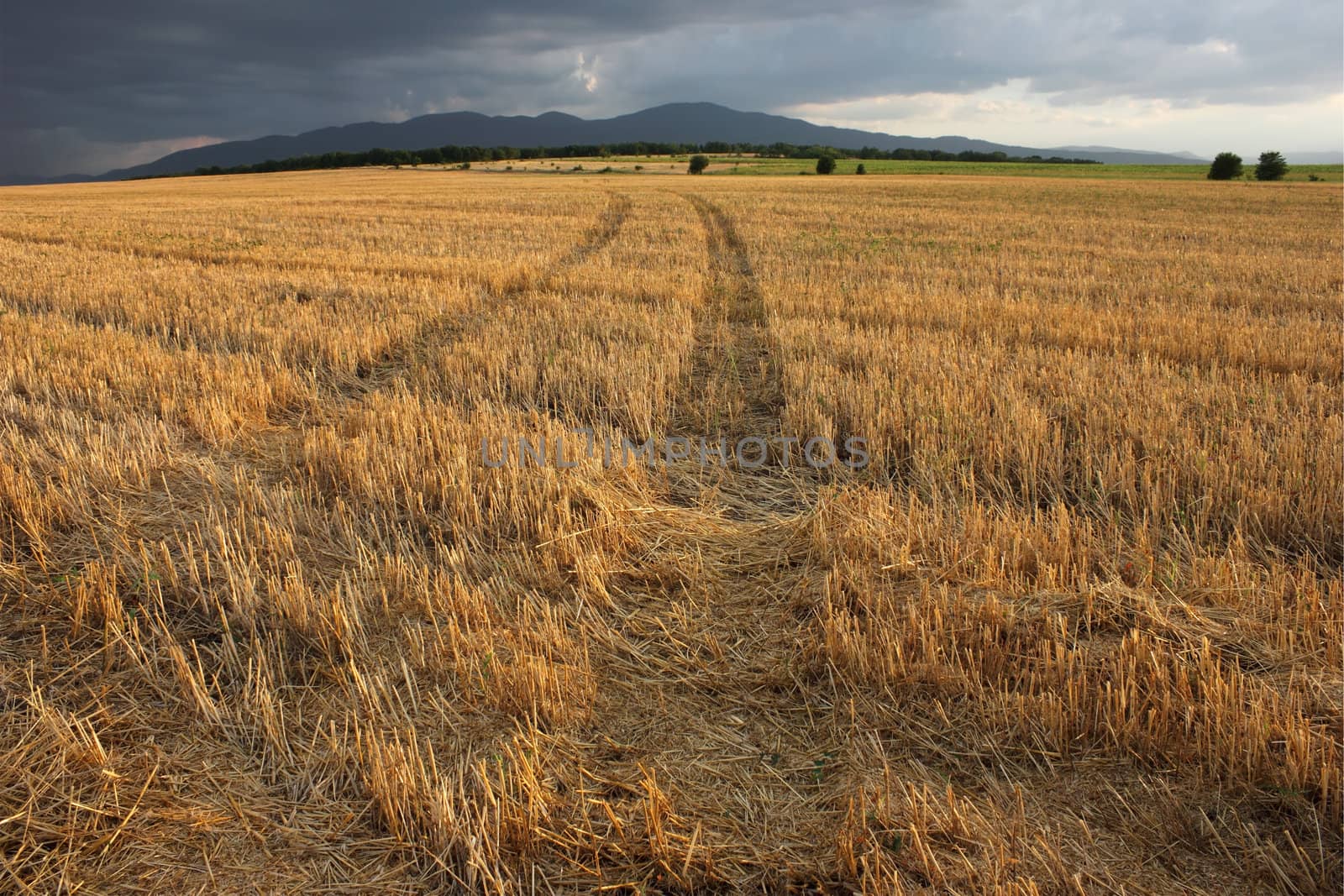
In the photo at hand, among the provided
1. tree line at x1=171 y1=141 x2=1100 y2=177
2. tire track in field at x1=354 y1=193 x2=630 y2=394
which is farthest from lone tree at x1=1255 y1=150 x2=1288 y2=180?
tire track in field at x1=354 y1=193 x2=630 y2=394

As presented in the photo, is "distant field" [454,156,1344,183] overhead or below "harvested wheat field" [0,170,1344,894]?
overhead

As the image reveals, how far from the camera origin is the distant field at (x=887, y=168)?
71.3 metres

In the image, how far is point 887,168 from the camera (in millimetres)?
80688

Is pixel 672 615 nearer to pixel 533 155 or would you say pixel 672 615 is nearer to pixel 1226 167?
pixel 1226 167

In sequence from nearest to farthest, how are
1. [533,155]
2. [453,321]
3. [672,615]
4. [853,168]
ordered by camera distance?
[672,615], [453,321], [853,168], [533,155]

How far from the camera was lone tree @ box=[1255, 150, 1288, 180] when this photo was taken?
209 feet

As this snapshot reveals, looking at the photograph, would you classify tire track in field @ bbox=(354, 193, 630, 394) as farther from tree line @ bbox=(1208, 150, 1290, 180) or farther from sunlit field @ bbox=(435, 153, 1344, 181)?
tree line @ bbox=(1208, 150, 1290, 180)

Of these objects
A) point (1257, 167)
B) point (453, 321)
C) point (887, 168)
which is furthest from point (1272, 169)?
point (453, 321)

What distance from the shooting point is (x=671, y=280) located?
11812 millimetres

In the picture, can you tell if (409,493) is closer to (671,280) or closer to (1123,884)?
(1123,884)

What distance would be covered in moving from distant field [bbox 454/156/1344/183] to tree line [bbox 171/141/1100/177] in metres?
6.19

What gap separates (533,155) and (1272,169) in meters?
83.0

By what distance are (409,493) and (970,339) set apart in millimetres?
6300

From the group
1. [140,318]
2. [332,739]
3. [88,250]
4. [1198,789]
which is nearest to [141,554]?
Result: [332,739]
